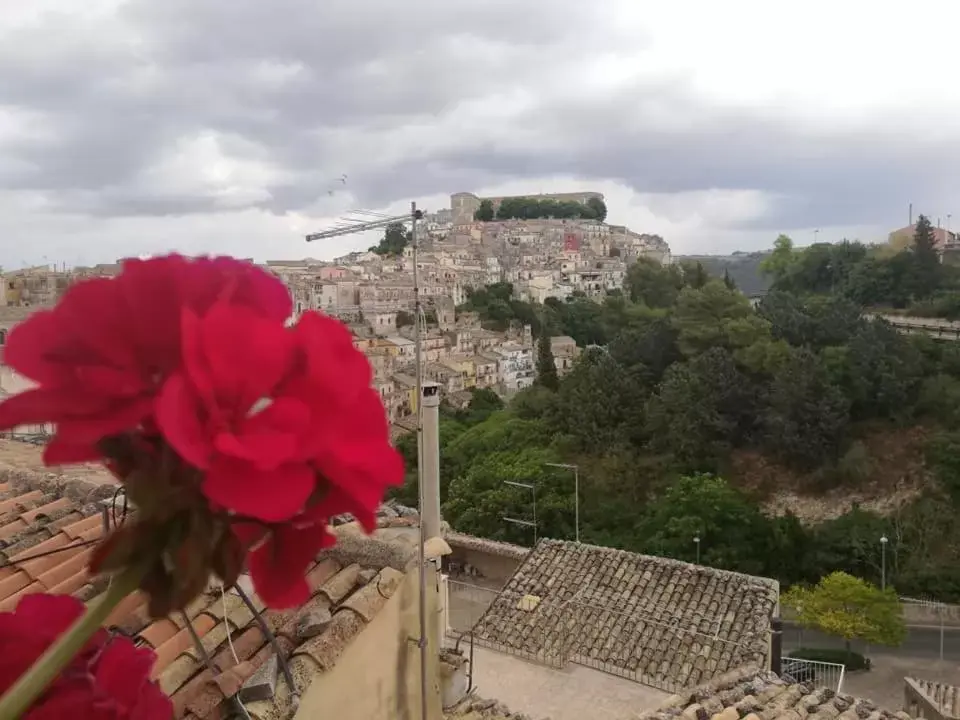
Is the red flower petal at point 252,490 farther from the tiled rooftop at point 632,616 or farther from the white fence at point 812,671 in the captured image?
the white fence at point 812,671

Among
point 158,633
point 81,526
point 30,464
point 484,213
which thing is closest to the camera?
point 158,633

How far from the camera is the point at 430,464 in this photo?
3.07 m

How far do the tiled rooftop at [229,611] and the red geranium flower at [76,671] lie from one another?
2.94ft

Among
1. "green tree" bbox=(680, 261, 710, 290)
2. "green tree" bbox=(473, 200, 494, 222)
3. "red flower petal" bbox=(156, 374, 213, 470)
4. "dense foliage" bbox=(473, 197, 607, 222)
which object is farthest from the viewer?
"dense foliage" bbox=(473, 197, 607, 222)

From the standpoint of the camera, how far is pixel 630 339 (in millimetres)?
24938

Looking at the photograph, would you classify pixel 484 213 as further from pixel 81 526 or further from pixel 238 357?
pixel 238 357

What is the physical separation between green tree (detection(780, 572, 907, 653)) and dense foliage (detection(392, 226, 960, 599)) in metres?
1.83

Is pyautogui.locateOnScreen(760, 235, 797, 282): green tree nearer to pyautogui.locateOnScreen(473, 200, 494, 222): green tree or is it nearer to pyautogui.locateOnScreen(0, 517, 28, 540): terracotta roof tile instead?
pyautogui.locateOnScreen(473, 200, 494, 222): green tree

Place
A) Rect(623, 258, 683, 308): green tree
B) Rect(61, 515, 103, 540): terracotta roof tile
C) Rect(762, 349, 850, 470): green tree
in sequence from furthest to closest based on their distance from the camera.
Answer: Rect(623, 258, 683, 308): green tree
Rect(762, 349, 850, 470): green tree
Rect(61, 515, 103, 540): terracotta roof tile

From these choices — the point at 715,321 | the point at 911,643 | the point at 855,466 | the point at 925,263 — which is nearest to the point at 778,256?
the point at 925,263

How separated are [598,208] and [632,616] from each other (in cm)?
8266

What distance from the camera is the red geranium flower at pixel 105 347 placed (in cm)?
64

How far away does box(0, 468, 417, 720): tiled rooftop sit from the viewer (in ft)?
A: 6.66

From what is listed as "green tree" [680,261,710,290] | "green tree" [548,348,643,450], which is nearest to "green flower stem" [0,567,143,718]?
"green tree" [548,348,643,450]
